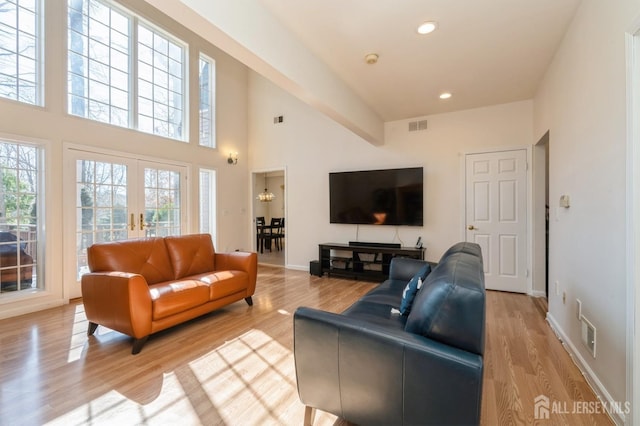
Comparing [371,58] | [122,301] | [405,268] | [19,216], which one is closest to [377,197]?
[405,268]

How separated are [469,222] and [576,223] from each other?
2.07m

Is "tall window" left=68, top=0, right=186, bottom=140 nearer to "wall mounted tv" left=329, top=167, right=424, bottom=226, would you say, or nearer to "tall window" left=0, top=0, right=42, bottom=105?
"tall window" left=0, top=0, right=42, bottom=105

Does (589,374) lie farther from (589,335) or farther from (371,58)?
(371,58)

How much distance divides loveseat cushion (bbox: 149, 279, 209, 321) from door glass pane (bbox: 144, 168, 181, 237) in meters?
2.21

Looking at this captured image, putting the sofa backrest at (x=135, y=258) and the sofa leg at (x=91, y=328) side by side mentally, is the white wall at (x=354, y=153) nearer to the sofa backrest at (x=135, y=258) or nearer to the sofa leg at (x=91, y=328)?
the sofa backrest at (x=135, y=258)

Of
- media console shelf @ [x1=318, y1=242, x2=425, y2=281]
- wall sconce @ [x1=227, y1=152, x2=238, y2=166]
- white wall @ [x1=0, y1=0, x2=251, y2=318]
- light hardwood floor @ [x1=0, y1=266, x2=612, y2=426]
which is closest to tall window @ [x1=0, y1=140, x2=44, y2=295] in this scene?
white wall @ [x1=0, y1=0, x2=251, y2=318]

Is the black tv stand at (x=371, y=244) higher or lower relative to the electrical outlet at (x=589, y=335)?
higher

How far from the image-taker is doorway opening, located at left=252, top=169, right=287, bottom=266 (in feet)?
20.9

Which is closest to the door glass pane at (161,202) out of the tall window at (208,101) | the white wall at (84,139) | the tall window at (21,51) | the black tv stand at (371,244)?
the white wall at (84,139)

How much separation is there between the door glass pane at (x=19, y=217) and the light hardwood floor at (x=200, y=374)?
540 millimetres

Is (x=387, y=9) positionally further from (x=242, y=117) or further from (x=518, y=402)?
(x=242, y=117)

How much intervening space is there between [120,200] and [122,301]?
2.56 meters

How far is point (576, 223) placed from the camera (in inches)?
86.2

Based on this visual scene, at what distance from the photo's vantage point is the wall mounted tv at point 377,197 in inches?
176
